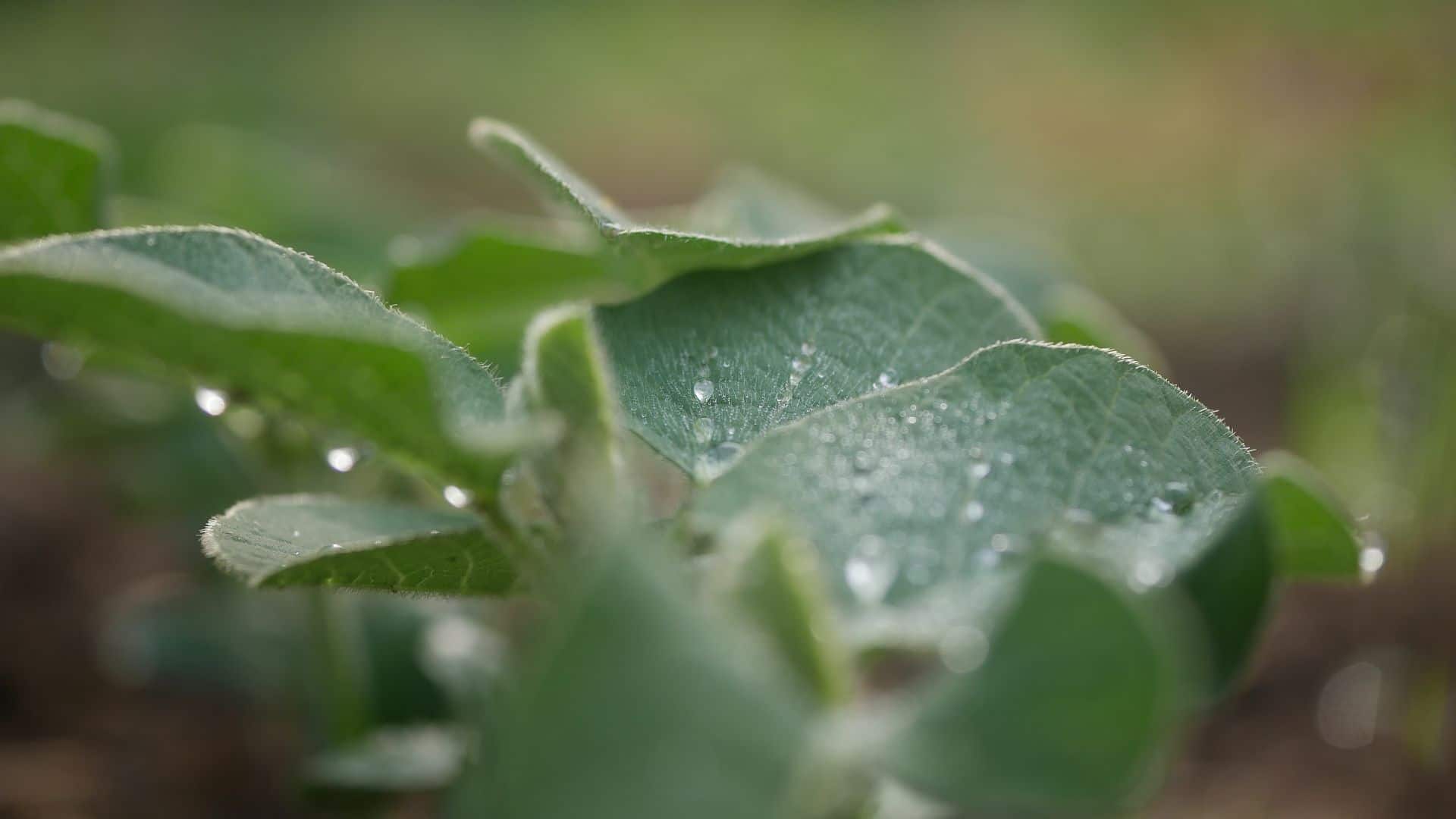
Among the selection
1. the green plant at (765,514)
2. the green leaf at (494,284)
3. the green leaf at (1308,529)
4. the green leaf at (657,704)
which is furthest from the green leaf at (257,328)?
the green leaf at (494,284)

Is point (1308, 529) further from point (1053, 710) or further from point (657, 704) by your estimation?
point (657, 704)

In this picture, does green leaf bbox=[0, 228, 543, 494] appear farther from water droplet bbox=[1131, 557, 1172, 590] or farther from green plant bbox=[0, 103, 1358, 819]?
water droplet bbox=[1131, 557, 1172, 590]

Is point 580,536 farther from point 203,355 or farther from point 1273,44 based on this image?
point 1273,44

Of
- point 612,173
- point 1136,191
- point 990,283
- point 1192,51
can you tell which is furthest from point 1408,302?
point 1192,51

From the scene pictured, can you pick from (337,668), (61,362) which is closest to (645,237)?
(337,668)

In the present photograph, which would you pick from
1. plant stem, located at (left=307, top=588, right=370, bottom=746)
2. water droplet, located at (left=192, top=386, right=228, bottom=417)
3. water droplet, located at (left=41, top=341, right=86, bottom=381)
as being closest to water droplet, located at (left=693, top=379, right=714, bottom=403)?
water droplet, located at (left=192, top=386, right=228, bottom=417)

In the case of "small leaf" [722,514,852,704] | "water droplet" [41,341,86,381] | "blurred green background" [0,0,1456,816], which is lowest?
"small leaf" [722,514,852,704]
